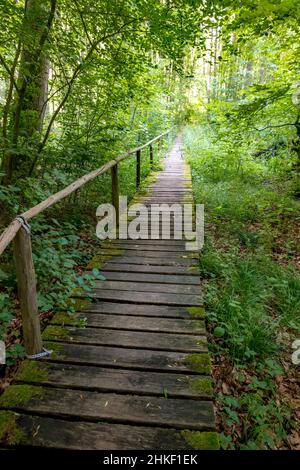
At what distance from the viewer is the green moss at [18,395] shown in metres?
2.11

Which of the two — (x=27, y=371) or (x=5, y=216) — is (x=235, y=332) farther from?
(x=5, y=216)

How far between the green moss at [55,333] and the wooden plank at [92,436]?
841 millimetres

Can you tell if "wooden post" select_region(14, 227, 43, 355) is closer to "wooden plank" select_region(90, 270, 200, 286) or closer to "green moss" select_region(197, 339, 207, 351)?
"green moss" select_region(197, 339, 207, 351)

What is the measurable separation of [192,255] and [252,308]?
4.50ft

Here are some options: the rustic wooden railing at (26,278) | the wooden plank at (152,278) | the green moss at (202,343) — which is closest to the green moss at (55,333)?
the rustic wooden railing at (26,278)

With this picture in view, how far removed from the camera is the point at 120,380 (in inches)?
93.4

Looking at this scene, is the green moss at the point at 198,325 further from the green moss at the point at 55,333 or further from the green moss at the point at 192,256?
the green moss at the point at 192,256

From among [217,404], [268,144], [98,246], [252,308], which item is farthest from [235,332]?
[268,144]

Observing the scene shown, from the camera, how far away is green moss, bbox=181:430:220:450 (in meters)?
1.89

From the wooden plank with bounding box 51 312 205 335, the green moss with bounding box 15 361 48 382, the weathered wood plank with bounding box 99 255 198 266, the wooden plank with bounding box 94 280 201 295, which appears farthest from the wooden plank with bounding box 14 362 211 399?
the weathered wood plank with bounding box 99 255 198 266

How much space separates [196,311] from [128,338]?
0.83m

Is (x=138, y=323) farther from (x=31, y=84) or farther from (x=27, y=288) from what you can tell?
(x=31, y=84)

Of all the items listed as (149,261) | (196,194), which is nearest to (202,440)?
(149,261)

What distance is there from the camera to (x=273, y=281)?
417 cm
